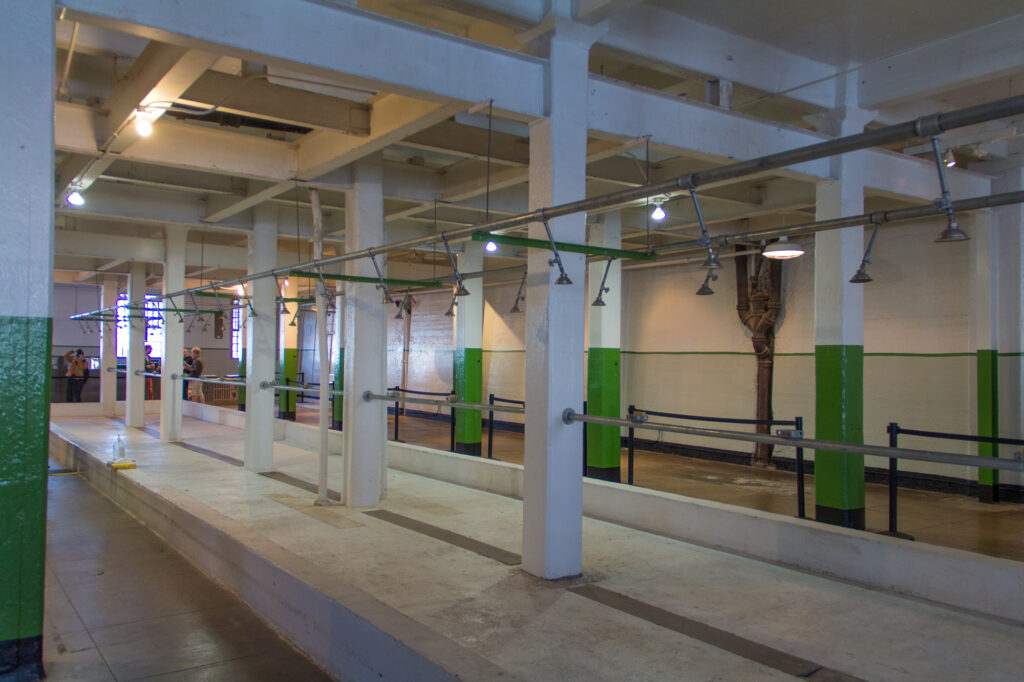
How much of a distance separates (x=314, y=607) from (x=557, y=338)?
223cm

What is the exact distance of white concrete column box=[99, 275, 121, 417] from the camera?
17.0 metres

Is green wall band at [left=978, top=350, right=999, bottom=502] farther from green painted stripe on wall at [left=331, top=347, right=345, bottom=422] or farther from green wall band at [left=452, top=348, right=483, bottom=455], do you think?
green painted stripe on wall at [left=331, top=347, right=345, bottom=422]

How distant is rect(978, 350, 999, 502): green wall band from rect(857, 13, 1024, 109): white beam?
3867mm

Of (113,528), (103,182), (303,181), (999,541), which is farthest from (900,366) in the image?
(103,182)

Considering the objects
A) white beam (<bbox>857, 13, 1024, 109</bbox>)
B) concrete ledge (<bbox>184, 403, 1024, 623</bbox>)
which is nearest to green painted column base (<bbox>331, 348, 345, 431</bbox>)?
concrete ledge (<bbox>184, 403, 1024, 623</bbox>)

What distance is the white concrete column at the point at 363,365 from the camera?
735cm

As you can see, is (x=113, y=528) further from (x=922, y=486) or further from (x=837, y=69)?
(x=922, y=486)

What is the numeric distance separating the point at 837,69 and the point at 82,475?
10957mm

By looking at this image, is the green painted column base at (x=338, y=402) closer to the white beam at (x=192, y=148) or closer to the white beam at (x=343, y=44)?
the white beam at (x=192, y=148)

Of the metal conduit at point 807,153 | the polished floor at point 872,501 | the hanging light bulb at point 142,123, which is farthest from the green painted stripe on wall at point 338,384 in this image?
the metal conduit at point 807,153

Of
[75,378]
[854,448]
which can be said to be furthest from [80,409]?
[854,448]

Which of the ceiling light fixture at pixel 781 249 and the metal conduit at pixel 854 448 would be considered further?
the ceiling light fixture at pixel 781 249

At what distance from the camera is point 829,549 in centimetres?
523

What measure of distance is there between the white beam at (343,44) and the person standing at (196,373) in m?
15.4
